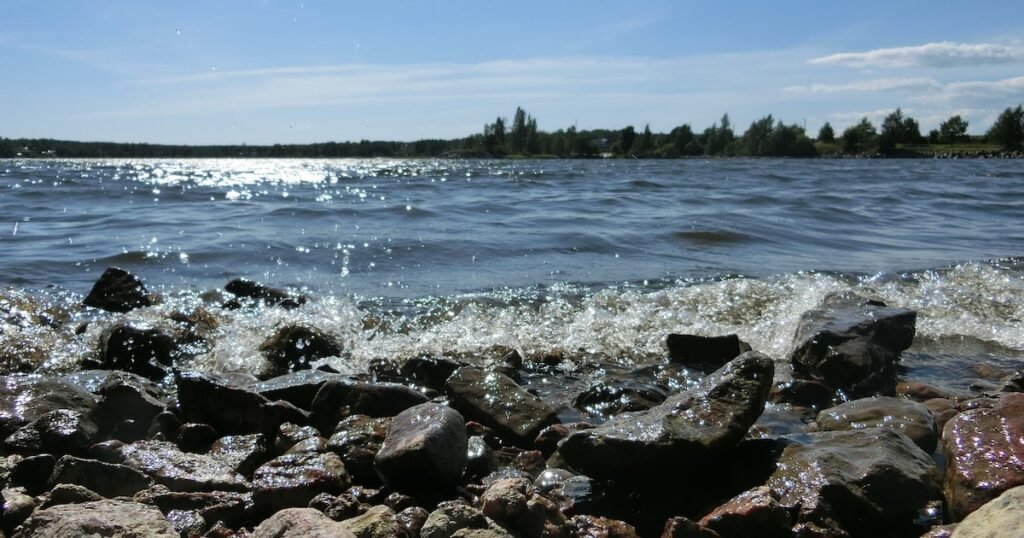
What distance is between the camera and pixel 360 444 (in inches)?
162

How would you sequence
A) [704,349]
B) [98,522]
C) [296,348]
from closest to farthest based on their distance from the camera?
[98,522]
[704,349]
[296,348]

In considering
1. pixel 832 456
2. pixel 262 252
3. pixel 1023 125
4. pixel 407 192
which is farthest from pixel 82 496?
pixel 1023 125

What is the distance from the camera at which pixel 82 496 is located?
3.36m

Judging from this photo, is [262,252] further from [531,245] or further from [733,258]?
[733,258]

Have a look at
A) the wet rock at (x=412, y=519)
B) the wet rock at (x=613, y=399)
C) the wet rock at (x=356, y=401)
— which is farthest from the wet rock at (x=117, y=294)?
the wet rock at (x=412, y=519)

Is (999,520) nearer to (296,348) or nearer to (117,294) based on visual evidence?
(296,348)

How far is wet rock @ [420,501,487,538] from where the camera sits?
3.14 meters

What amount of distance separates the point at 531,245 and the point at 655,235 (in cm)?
264

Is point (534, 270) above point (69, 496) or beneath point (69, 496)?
beneath

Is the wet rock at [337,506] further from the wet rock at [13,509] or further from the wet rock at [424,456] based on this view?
the wet rock at [13,509]

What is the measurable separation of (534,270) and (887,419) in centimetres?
672

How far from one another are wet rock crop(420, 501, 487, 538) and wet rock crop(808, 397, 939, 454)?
7.71 ft

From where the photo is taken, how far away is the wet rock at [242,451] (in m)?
4.15

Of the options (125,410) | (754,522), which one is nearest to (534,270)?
(125,410)
